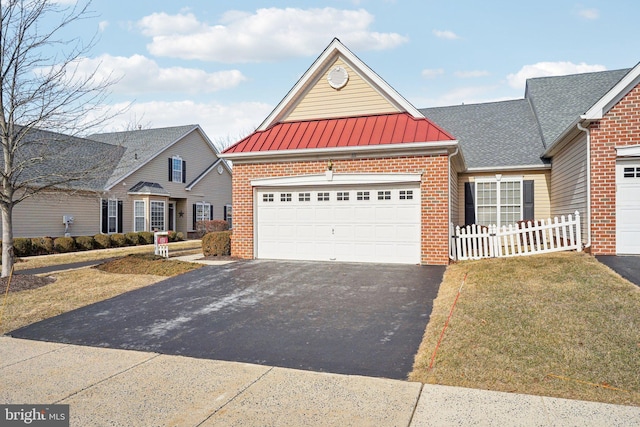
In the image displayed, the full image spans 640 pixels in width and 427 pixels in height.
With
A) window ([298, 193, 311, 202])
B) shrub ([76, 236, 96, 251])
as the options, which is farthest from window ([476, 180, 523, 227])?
shrub ([76, 236, 96, 251])

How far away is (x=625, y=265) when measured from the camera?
989 centimetres

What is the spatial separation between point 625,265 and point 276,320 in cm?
813

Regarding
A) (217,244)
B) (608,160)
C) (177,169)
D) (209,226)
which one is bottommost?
(217,244)

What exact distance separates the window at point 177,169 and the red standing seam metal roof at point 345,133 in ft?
52.6

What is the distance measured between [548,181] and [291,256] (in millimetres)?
10911

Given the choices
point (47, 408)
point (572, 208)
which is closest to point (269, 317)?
point (47, 408)

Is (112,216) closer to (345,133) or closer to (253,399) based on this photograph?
(345,133)

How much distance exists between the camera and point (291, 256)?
556 inches

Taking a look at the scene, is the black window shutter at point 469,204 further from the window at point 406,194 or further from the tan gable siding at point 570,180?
the window at point 406,194

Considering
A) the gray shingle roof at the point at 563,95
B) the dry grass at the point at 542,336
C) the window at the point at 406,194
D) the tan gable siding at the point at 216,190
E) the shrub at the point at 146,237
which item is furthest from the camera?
the tan gable siding at the point at 216,190

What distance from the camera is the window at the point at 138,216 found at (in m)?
26.5

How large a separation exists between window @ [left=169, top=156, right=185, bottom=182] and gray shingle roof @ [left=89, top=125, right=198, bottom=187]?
137cm

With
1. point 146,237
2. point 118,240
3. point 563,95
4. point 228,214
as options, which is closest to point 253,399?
point 118,240

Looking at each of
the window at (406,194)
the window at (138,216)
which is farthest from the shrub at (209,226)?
the window at (406,194)
